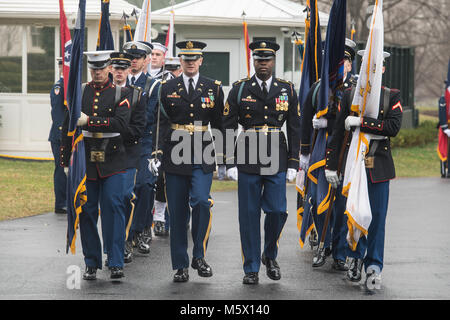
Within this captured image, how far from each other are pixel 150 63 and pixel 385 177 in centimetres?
404

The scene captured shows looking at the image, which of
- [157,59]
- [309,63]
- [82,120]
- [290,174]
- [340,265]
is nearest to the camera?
[82,120]

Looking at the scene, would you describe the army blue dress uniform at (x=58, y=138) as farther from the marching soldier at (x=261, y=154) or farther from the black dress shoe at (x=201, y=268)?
the marching soldier at (x=261, y=154)

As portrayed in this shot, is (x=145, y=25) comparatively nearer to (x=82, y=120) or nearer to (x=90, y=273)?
(x=82, y=120)

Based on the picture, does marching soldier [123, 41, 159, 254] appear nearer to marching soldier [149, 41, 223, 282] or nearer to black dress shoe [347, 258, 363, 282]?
marching soldier [149, 41, 223, 282]

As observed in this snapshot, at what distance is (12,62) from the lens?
21.4 metres

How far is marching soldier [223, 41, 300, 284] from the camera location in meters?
8.55

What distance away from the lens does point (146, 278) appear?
8711mm

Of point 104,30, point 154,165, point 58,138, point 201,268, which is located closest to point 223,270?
point 201,268

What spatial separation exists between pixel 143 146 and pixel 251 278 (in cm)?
274

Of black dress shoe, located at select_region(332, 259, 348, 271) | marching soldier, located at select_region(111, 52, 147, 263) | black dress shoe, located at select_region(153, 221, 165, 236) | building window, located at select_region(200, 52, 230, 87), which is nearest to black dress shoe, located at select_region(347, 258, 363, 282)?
black dress shoe, located at select_region(332, 259, 348, 271)

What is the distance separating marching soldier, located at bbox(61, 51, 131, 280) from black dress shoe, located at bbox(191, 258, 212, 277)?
67cm

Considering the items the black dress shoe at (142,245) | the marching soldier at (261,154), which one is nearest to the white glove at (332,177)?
the marching soldier at (261,154)
